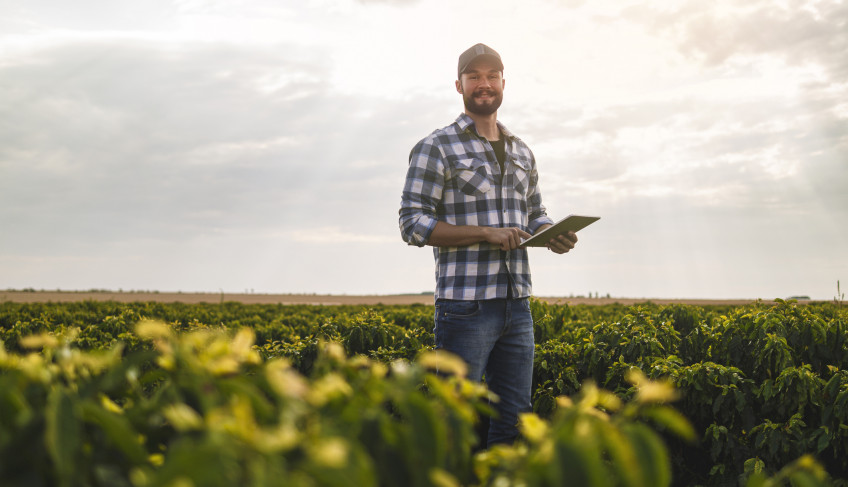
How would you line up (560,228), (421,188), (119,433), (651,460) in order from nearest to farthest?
(651,460)
(119,433)
(560,228)
(421,188)

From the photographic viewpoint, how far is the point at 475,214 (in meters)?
3.86

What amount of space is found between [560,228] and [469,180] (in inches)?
25.1

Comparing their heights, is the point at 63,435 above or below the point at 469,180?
below

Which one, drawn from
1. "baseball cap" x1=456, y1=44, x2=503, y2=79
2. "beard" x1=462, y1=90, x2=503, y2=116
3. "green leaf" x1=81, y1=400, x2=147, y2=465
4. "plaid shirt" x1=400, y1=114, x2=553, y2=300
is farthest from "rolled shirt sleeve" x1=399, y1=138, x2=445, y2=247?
"green leaf" x1=81, y1=400, x2=147, y2=465

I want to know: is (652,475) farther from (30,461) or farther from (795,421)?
(795,421)

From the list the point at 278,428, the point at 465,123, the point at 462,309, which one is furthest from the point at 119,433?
the point at 465,123

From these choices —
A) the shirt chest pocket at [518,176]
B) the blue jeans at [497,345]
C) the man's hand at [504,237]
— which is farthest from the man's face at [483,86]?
the blue jeans at [497,345]

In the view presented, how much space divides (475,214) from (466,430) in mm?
2692

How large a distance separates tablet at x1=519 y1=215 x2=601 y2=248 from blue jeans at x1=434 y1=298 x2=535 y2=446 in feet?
1.23

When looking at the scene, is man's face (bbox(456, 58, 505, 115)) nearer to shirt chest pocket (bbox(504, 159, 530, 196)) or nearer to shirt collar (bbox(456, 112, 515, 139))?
shirt collar (bbox(456, 112, 515, 139))

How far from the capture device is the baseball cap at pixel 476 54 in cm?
396

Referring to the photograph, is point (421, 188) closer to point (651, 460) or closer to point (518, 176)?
point (518, 176)

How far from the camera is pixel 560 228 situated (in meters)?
3.58

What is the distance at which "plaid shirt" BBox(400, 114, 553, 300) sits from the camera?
3.70 meters
